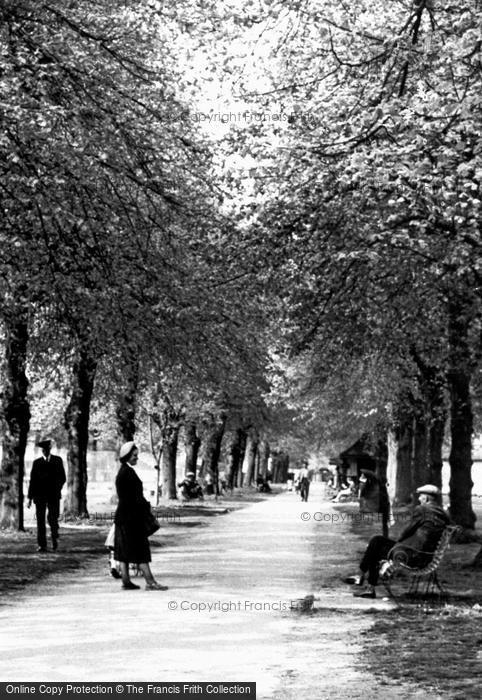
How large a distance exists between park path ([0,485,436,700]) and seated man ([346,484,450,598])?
46 centimetres

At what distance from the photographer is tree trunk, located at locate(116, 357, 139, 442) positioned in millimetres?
25562

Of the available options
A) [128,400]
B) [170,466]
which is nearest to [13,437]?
[128,400]

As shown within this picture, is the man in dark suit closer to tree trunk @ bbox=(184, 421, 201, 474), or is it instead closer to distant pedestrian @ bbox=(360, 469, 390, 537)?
distant pedestrian @ bbox=(360, 469, 390, 537)

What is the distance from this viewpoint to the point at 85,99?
19.9m

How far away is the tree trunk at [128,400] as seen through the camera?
2556 cm

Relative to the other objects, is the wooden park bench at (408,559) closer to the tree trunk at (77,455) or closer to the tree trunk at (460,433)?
the tree trunk at (460,433)

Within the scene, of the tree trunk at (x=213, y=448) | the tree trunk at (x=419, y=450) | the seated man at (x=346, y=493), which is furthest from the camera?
the seated man at (x=346, y=493)

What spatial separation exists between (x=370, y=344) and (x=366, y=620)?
39.5 ft

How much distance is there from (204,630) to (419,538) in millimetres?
4314

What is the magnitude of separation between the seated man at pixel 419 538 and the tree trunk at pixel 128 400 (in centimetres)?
804

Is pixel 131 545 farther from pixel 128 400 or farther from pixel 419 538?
pixel 128 400

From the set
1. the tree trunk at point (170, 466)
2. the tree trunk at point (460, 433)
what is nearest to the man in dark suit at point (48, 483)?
the tree trunk at point (460, 433)

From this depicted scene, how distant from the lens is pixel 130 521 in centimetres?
1678

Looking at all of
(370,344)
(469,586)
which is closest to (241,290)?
(370,344)
